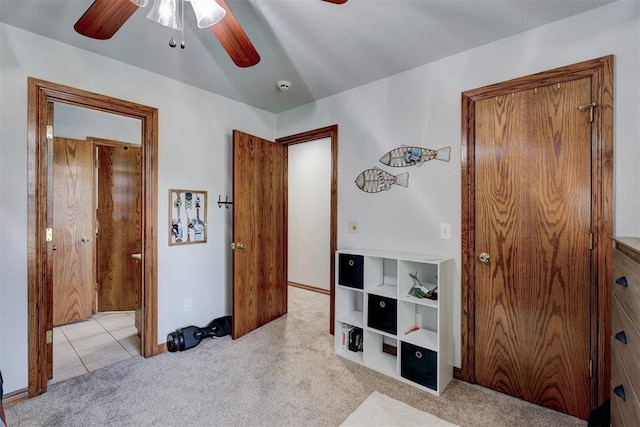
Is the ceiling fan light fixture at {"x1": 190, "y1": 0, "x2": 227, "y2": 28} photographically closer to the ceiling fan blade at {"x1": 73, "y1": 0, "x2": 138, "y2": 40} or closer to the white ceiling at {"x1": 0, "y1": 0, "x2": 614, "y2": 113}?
the ceiling fan blade at {"x1": 73, "y1": 0, "x2": 138, "y2": 40}

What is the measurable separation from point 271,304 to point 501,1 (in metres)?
3.22

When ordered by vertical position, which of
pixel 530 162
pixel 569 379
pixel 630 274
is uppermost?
pixel 530 162

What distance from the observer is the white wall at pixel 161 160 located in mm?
1926

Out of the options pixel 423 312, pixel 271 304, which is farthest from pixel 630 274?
pixel 271 304

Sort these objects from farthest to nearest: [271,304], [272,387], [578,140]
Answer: [271,304], [272,387], [578,140]

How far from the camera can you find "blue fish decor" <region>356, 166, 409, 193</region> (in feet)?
8.29

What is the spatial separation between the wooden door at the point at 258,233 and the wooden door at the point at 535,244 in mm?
2074

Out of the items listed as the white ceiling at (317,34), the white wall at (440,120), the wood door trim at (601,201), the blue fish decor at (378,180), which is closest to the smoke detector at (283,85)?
the white ceiling at (317,34)

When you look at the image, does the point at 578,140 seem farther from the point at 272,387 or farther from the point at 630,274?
the point at 272,387

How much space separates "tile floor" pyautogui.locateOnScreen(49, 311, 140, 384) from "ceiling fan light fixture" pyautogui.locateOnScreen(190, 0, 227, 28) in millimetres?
2676

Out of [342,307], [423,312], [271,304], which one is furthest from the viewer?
[271,304]

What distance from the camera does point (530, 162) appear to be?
196 cm

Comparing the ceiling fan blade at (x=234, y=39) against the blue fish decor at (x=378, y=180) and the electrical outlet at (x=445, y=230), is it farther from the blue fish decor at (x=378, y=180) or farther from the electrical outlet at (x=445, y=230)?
the electrical outlet at (x=445, y=230)

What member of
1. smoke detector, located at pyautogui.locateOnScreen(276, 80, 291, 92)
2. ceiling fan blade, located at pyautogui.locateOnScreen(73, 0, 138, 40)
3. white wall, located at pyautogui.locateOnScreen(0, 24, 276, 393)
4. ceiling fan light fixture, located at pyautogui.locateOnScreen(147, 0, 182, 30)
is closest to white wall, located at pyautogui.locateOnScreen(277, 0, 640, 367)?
smoke detector, located at pyautogui.locateOnScreen(276, 80, 291, 92)
